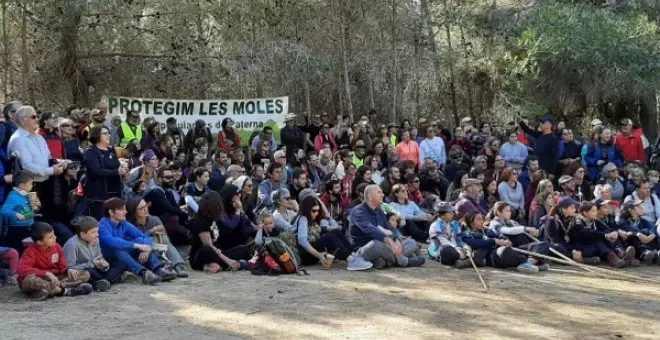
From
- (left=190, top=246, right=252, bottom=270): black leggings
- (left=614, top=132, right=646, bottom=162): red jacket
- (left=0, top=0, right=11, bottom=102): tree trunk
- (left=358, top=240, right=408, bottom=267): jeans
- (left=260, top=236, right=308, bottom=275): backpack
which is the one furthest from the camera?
(left=0, top=0, right=11, bottom=102): tree trunk

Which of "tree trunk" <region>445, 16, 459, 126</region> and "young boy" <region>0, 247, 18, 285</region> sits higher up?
"tree trunk" <region>445, 16, 459, 126</region>

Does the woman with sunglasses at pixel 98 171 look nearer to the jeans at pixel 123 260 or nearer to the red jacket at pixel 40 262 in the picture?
the jeans at pixel 123 260

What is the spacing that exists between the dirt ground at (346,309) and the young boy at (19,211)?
1.78ft

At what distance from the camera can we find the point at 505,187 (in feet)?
37.2

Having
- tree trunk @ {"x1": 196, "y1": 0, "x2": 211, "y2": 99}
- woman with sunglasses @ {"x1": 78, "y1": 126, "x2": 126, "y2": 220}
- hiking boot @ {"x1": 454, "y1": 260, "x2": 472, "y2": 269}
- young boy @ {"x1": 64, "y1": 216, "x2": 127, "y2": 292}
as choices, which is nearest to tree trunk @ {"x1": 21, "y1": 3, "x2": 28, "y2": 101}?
tree trunk @ {"x1": 196, "y1": 0, "x2": 211, "y2": 99}

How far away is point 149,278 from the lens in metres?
7.72

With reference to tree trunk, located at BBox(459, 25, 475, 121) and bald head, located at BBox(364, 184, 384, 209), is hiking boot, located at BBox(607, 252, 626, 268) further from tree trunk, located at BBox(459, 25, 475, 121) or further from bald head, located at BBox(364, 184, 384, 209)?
tree trunk, located at BBox(459, 25, 475, 121)

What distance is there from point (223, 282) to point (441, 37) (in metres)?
13.5

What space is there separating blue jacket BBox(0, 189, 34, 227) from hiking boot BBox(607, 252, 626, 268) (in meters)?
6.43

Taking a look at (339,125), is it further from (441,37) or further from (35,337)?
(35,337)

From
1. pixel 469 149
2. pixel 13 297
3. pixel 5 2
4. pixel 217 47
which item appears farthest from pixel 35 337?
pixel 217 47

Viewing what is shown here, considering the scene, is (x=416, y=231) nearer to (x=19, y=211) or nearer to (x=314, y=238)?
(x=314, y=238)

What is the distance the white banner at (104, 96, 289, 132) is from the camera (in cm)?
1432

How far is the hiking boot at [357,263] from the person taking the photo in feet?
28.6
